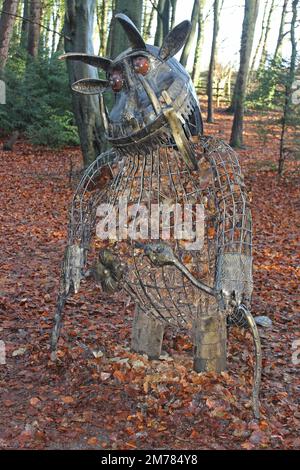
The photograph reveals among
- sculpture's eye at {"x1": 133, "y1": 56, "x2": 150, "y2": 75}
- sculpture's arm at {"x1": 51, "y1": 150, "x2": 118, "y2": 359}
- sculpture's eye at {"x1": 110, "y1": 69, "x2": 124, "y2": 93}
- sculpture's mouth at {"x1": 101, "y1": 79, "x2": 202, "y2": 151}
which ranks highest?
sculpture's eye at {"x1": 133, "y1": 56, "x2": 150, "y2": 75}

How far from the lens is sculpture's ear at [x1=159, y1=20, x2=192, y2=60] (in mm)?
3695

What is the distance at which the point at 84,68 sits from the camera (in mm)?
10148

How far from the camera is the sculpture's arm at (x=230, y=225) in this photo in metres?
3.57

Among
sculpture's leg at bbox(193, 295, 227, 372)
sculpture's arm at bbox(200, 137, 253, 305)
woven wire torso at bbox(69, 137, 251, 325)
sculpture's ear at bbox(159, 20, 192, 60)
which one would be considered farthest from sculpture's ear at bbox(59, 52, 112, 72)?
sculpture's leg at bbox(193, 295, 227, 372)

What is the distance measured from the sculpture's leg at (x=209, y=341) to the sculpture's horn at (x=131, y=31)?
208 centimetres

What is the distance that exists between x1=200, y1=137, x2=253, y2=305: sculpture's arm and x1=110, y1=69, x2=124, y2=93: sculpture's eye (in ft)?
2.43

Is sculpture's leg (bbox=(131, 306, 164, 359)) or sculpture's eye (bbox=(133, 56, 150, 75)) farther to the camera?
sculpture's leg (bbox=(131, 306, 164, 359))

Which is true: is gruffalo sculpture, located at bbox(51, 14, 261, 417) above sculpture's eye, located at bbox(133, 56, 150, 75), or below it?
below

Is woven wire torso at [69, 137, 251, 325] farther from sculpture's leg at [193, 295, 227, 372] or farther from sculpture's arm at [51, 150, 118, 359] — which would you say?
sculpture's leg at [193, 295, 227, 372]

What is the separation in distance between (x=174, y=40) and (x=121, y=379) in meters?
2.75

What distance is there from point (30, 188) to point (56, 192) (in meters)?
0.74

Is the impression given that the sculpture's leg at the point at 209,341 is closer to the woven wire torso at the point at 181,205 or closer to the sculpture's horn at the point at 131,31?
the woven wire torso at the point at 181,205

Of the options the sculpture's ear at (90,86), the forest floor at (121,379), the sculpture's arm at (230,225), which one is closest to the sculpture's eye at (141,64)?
the sculpture's ear at (90,86)

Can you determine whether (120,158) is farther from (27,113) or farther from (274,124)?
(27,113)
